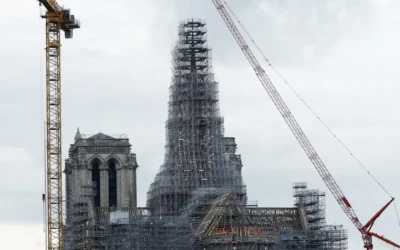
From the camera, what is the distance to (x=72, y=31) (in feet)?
646

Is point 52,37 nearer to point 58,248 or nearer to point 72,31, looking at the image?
point 72,31

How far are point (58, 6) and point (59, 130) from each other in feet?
54.6

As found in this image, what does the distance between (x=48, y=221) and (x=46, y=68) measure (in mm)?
20223

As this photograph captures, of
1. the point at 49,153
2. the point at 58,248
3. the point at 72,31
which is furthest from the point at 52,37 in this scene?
the point at 58,248

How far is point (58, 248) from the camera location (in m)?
192

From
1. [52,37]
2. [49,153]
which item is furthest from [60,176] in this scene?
[52,37]

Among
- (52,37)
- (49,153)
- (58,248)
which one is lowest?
(58,248)

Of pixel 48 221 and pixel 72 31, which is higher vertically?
pixel 72 31

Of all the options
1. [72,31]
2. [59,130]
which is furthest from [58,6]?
[59,130]

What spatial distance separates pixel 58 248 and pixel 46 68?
938 inches

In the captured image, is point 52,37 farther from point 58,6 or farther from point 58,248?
point 58,248

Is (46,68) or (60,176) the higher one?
(46,68)

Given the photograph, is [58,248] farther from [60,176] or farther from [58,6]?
[58,6]

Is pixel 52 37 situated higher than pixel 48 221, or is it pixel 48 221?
pixel 52 37
